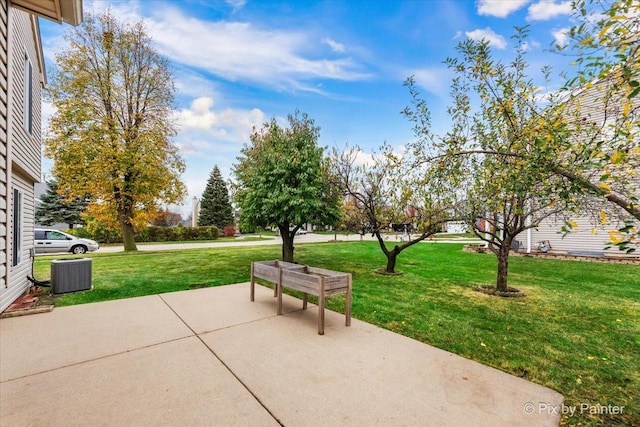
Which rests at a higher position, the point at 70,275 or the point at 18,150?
the point at 18,150

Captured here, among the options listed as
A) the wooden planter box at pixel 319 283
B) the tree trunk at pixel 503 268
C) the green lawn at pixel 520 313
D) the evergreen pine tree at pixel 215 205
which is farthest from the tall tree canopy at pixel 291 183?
the evergreen pine tree at pixel 215 205

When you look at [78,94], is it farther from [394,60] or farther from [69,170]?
[394,60]

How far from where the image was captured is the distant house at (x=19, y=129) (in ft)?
14.0

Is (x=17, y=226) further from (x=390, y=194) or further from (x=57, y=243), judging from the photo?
(x=57, y=243)

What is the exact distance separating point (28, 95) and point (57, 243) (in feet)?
39.8

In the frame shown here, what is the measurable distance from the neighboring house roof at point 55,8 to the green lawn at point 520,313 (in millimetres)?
5131

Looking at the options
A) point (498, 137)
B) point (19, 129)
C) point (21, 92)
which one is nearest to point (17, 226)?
point (19, 129)

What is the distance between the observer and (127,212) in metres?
15.5

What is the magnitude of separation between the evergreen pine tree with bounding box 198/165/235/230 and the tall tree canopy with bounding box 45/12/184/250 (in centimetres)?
1909

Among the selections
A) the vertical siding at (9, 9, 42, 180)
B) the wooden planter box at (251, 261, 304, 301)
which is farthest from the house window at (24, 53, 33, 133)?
the wooden planter box at (251, 261, 304, 301)

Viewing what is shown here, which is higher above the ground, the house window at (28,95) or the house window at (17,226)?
the house window at (28,95)

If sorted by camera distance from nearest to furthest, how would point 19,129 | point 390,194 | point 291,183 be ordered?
point 19,129, point 390,194, point 291,183

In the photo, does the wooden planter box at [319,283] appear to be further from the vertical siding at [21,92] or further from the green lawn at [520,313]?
the vertical siding at [21,92]

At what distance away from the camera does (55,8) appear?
4.82 metres
